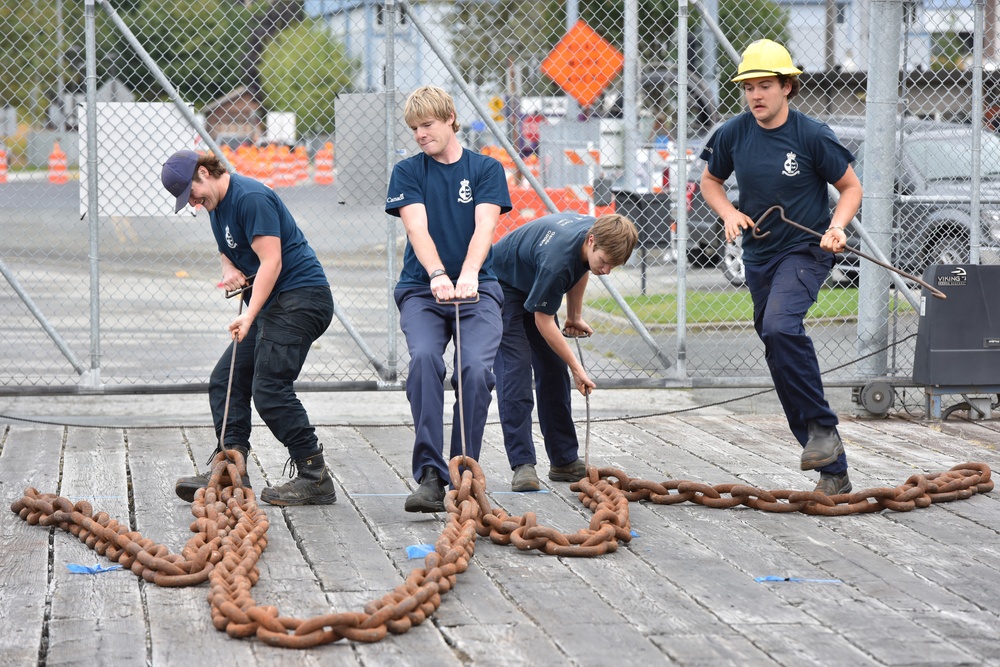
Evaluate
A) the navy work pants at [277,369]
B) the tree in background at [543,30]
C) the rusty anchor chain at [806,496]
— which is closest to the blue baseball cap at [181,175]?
the navy work pants at [277,369]

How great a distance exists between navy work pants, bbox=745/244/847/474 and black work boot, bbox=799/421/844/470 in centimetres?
4

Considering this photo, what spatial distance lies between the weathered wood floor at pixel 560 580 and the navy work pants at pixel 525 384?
26 cm

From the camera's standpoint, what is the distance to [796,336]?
5797 millimetres

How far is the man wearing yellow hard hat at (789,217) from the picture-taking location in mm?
5852

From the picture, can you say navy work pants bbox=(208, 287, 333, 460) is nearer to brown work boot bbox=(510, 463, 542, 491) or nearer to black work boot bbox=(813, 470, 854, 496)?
brown work boot bbox=(510, 463, 542, 491)

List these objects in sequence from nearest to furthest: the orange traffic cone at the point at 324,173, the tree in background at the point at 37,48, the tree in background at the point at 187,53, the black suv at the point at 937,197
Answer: the tree in background at the point at 187,53
the tree in background at the point at 37,48
the black suv at the point at 937,197
the orange traffic cone at the point at 324,173

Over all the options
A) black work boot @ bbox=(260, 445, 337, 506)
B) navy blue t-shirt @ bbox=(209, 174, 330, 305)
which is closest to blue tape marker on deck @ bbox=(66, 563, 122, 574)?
black work boot @ bbox=(260, 445, 337, 506)

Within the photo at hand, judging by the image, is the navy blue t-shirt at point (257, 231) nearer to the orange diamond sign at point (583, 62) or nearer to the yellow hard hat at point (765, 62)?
the yellow hard hat at point (765, 62)

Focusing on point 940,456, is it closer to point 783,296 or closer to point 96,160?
point 783,296

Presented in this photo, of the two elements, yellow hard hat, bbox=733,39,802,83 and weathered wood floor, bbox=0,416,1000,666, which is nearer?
weathered wood floor, bbox=0,416,1000,666

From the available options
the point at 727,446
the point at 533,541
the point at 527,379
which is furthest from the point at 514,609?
the point at 727,446

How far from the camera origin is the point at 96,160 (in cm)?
769

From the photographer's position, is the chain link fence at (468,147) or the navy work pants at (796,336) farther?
the chain link fence at (468,147)

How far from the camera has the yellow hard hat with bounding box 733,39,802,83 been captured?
5.83m
